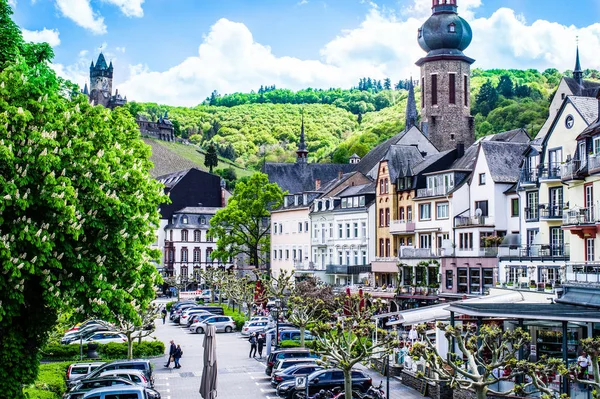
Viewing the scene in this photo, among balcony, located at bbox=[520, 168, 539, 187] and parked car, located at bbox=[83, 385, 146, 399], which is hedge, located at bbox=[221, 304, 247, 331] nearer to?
balcony, located at bbox=[520, 168, 539, 187]

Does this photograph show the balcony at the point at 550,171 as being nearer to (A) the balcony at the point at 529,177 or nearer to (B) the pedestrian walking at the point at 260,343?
(A) the balcony at the point at 529,177

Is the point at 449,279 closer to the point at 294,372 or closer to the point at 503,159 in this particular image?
the point at 503,159

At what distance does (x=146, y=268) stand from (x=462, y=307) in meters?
14.5

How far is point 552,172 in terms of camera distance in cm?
5203

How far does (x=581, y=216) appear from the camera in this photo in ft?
145

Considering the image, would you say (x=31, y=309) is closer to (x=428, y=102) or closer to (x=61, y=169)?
(x=61, y=169)

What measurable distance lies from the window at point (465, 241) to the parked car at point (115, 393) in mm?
35980

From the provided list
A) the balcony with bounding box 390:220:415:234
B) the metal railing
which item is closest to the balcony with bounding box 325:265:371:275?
Answer: the balcony with bounding box 390:220:415:234

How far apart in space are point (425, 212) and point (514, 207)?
11032 mm

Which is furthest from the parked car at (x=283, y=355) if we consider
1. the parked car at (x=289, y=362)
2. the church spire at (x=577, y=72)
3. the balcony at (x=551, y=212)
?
the church spire at (x=577, y=72)

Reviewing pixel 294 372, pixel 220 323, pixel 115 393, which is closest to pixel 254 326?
pixel 220 323

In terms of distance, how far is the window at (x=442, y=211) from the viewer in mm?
66175

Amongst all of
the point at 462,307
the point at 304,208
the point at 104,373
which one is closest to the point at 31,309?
the point at 104,373

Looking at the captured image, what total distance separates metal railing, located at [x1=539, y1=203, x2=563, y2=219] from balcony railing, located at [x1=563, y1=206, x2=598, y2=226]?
19.6ft
